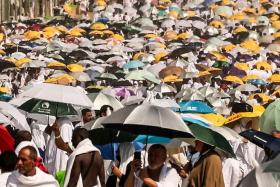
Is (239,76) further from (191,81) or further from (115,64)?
(115,64)

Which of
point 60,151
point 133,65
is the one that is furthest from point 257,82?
point 60,151

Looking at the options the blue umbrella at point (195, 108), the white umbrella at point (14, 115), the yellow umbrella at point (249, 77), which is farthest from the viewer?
the yellow umbrella at point (249, 77)

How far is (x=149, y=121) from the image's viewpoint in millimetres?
9852

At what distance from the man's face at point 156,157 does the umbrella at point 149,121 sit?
1.89 feet

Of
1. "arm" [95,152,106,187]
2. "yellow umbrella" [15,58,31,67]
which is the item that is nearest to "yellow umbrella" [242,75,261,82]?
"yellow umbrella" [15,58,31,67]

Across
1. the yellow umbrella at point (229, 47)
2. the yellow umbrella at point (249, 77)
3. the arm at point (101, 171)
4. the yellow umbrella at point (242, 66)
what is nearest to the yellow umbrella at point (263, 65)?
the yellow umbrella at point (242, 66)

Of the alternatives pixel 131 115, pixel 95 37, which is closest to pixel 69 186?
pixel 131 115

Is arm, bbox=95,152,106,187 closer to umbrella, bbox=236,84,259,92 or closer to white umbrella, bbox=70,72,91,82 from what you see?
umbrella, bbox=236,84,259,92

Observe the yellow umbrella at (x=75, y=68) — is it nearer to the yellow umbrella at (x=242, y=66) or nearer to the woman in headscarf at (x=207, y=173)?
the yellow umbrella at (x=242, y=66)

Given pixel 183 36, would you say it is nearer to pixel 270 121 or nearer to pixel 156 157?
pixel 270 121

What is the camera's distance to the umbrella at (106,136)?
11336 mm

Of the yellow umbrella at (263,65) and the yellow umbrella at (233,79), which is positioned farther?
the yellow umbrella at (263,65)

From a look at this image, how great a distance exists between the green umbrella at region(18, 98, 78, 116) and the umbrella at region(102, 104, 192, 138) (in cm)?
278

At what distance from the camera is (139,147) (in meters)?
11.9
